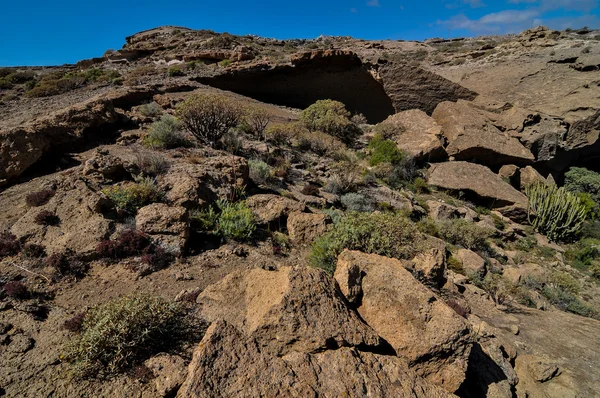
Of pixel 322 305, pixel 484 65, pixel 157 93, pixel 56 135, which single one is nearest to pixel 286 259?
pixel 322 305

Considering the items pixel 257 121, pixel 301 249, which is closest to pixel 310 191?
pixel 301 249

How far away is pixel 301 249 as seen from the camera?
5.32 meters

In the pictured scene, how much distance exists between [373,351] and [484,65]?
20.3m

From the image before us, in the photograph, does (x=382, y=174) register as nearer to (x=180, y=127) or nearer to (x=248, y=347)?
(x=180, y=127)

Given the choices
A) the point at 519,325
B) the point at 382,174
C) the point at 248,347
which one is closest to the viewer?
the point at 248,347

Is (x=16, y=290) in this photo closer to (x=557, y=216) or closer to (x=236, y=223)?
(x=236, y=223)

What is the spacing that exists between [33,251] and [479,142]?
1379 centimetres

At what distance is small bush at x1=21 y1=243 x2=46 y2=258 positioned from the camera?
13.4 ft

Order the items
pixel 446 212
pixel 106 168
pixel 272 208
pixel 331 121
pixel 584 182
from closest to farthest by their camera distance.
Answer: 1. pixel 106 168
2. pixel 272 208
3. pixel 446 212
4. pixel 584 182
5. pixel 331 121

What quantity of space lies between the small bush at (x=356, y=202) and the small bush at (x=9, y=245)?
253 inches

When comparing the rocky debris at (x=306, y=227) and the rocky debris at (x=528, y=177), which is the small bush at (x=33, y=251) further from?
the rocky debris at (x=528, y=177)

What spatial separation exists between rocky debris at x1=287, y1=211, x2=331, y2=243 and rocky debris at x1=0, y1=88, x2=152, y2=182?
5945 millimetres

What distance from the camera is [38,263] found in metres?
4.00

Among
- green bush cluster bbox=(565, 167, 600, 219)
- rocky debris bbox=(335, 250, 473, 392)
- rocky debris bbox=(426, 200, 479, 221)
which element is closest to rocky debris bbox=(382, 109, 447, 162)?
rocky debris bbox=(426, 200, 479, 221)
